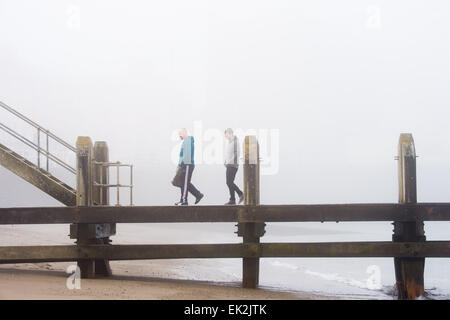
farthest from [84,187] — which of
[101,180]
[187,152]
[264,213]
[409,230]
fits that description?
[409,230]

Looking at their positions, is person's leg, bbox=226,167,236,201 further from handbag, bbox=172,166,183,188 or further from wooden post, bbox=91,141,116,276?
wooden post, bbox=91,141,116,276

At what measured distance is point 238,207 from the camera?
1184 centimetres

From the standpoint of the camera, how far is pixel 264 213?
38.9 ft

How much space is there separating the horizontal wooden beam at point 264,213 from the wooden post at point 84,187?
0.44 meters

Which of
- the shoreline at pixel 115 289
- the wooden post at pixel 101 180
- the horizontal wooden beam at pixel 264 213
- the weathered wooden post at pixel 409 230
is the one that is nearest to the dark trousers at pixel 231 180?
the horizontal wooden beam at pixel 264 213

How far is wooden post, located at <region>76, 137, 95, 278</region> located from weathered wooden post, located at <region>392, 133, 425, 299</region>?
5816 mm

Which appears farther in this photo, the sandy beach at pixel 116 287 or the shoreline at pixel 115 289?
the sandy beach at pixel 116 287

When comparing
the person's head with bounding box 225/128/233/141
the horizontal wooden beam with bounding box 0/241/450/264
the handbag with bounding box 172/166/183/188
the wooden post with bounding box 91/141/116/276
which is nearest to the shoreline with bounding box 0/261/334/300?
the wooden post with bounding box 91/141/116/276

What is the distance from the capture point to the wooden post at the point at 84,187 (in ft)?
39.7

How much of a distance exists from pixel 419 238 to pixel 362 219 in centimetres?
114

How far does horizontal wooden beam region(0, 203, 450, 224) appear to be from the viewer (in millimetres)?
11797

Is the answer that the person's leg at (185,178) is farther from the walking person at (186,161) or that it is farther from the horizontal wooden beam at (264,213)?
the horizontal wooden beam at (264,213)
